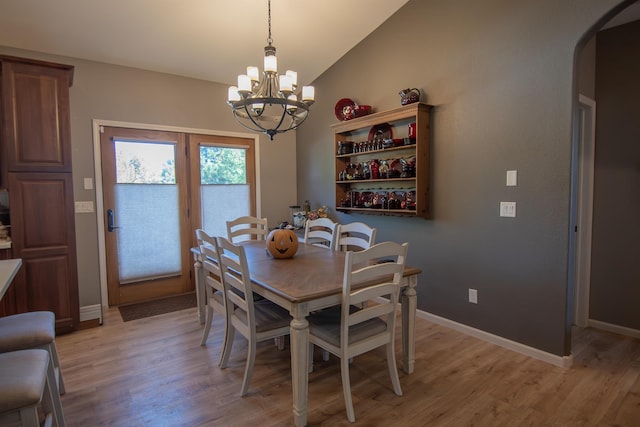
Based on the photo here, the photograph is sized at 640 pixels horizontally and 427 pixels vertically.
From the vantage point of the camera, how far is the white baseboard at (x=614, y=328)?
9.61ft

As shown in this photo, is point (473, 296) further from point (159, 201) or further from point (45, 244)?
point (45, 244)

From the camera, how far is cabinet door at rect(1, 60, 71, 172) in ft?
9.11

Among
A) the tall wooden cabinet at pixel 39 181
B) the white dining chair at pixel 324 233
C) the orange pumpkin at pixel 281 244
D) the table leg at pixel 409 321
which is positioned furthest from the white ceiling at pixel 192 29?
the table leg at pixel 409 321

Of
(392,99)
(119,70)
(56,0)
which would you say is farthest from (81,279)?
(392,99)

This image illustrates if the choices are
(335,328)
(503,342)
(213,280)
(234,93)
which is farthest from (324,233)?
(503,342)

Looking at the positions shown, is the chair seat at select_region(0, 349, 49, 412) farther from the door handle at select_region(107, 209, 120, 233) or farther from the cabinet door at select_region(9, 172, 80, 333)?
the door handle at select_region(107, 209, 120, 233)

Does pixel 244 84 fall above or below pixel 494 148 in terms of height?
above

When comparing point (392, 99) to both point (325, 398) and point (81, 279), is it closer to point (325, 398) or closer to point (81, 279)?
point (325, 398)

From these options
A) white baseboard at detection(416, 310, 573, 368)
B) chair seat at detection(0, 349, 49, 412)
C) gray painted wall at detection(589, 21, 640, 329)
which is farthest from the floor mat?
gray painted wall at detection(589, 21, 640, 329)

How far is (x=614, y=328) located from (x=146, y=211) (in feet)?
15.5

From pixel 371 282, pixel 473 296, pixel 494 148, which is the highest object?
pixel 494 148

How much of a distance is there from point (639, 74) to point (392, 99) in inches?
78.5

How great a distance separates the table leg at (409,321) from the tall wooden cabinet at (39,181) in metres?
2.82

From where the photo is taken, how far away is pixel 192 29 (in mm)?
3402
